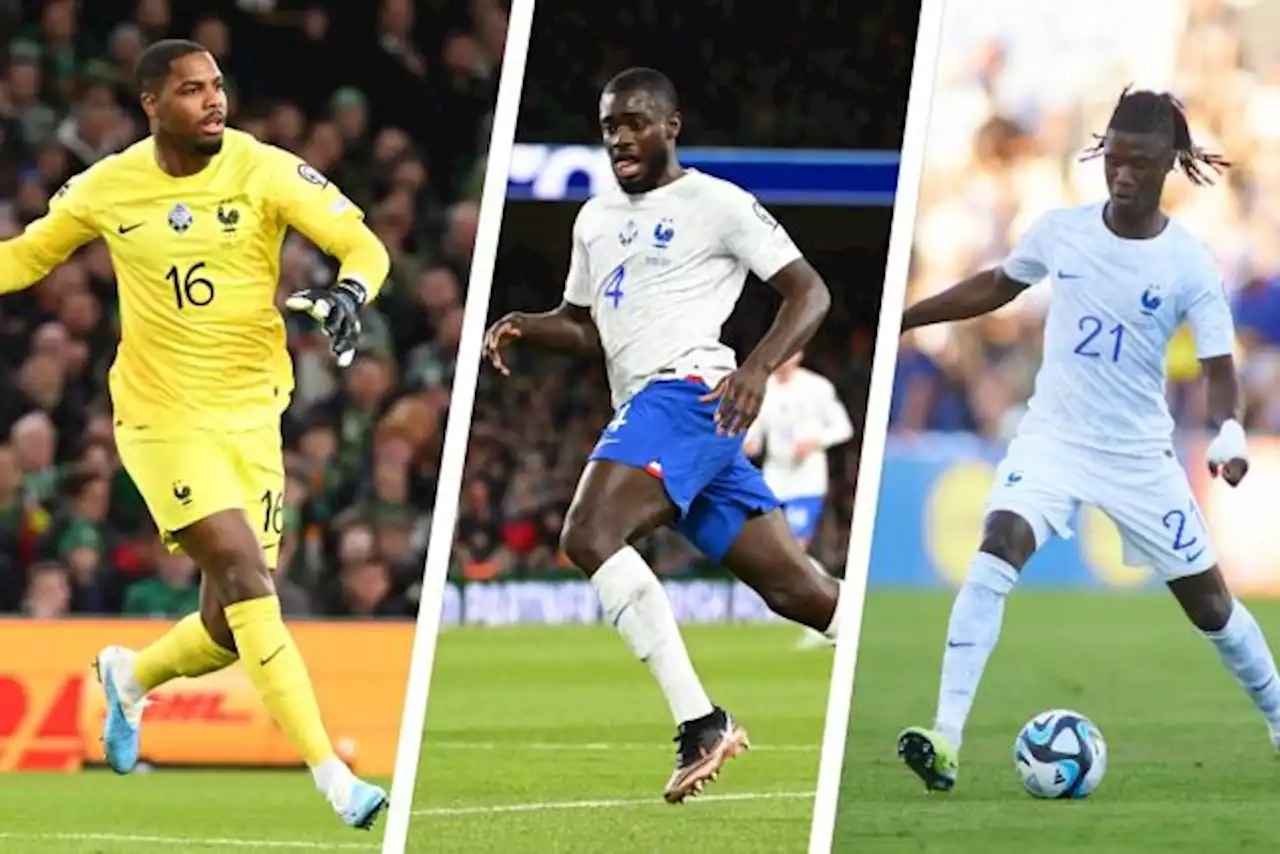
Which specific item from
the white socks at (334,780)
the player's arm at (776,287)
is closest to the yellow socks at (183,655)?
the white socks at (334,780)

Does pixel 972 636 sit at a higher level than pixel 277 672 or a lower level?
higher

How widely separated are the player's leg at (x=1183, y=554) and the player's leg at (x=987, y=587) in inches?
8.1

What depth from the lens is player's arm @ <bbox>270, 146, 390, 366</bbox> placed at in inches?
206

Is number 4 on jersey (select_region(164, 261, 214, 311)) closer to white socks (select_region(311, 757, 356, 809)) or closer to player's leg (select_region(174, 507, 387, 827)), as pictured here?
player's leg (select_region(174, 507, 387, 827))

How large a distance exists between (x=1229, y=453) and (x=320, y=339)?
349 cm

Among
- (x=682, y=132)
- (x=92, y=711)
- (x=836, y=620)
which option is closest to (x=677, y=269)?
(x=836, y=620)

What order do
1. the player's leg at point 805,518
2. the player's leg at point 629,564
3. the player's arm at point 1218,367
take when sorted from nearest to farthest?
the player's leg at point 629,564
the player's arm at point 1218,367
the player's leg at point 805,518

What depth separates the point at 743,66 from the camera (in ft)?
24.4

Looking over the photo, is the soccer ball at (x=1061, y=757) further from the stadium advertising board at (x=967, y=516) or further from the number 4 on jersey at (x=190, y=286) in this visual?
the stadium advertising board at (x=967, y=516)

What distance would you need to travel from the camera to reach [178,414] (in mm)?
5652

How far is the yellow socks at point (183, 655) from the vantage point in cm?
575

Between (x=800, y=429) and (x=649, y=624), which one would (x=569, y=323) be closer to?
(x=649, y=624)

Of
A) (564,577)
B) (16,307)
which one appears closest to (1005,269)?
(16,307)

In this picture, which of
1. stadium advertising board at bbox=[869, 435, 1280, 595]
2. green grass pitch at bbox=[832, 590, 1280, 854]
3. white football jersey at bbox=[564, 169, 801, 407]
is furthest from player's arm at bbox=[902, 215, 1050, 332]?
stadium advertising board at bbox=[869, 435, 1280, 595]
